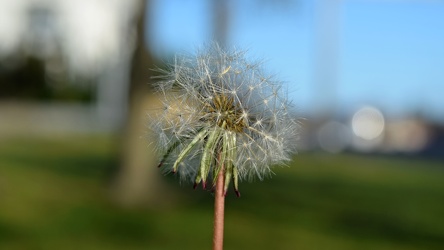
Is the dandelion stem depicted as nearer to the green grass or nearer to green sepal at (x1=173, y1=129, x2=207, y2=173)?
green sepal at (x1=173, y1=129, x2=207, y2=173)

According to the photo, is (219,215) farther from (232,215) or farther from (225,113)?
(232,215)

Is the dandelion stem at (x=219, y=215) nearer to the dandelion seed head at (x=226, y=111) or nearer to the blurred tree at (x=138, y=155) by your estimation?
the dandelion seed head at (x=226, y=111)

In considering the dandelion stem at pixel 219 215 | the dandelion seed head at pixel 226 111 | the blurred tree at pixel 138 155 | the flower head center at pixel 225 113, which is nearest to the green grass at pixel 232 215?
the blurred tree at pixel 138 155

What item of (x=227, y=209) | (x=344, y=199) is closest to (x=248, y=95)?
(x=227, y=209)

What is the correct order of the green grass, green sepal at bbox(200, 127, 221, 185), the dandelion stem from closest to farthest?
1. the dandelion stem
2. green sepal at bbox(200, 127, 221, 185)
3. the green grass

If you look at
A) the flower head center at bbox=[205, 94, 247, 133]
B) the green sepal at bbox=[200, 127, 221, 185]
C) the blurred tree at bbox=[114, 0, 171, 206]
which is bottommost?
the green sepal at bbox=[200, 127, 221, 185]

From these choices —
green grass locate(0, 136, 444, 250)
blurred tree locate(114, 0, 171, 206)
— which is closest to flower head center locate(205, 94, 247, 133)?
green grass locate(0, 136, 444, 250)

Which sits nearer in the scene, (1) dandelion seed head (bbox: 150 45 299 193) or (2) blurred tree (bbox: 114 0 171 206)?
(1) dandelion seed head (bbox: 150 45 299 193)
